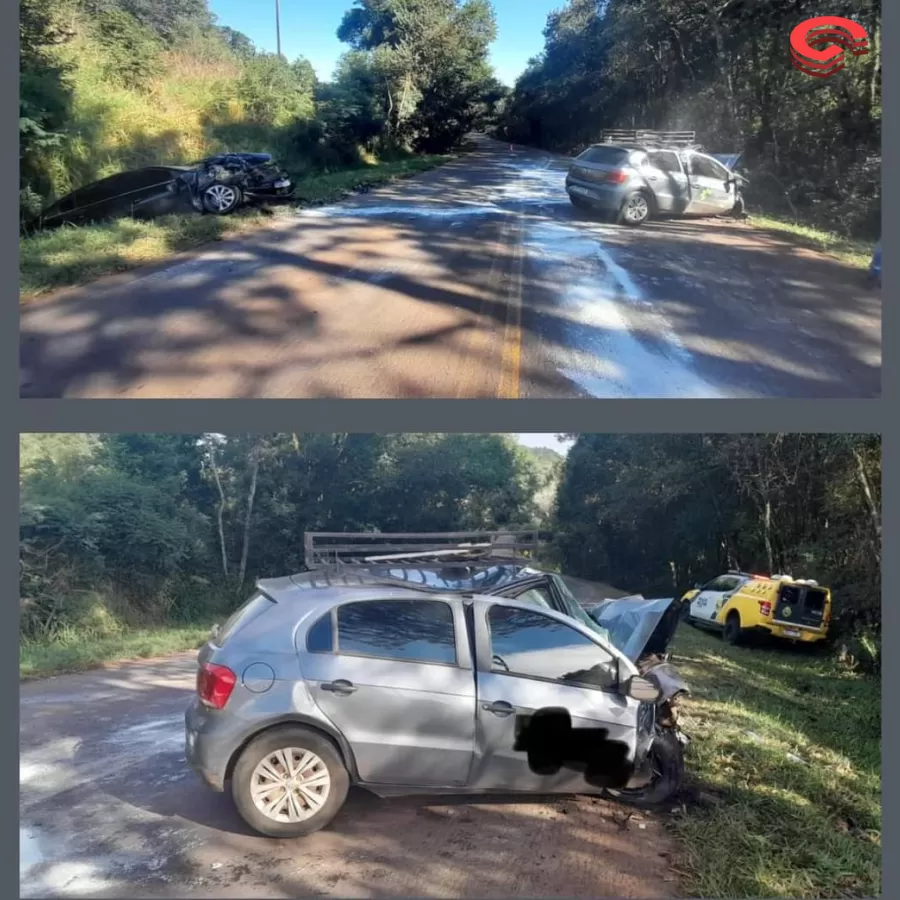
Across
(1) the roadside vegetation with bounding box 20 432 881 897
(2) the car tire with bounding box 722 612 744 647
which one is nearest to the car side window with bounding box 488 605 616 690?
(1) the roadside vegetation with bounding box 20 432 881 897

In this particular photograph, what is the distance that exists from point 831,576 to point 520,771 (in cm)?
235

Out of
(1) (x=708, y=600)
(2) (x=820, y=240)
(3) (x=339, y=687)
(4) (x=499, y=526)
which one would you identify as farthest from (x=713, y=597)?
(2) (x=820, y=240)

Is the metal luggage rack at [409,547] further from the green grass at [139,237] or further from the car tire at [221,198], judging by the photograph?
the car tire at [221,198]

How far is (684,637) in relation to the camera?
16.3 feet

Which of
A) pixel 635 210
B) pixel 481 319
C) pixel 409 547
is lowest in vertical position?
pixel 409 547

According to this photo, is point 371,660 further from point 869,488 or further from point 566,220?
point 566,220

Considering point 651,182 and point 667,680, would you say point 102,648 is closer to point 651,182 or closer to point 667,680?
point 667,680

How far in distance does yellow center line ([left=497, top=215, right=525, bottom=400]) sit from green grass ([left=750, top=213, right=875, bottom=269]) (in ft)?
5.80

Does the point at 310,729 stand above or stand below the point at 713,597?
below

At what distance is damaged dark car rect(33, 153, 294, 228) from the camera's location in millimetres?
5984

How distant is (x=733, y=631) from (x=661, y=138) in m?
3.44

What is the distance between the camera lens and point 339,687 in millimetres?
3928

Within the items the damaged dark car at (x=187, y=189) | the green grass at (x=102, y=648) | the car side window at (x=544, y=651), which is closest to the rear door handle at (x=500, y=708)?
the car side window at (x=544, y=651)

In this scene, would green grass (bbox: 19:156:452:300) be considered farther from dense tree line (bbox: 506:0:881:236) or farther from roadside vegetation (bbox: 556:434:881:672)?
roadside vegetation (bbox: 556:434:881:672)
